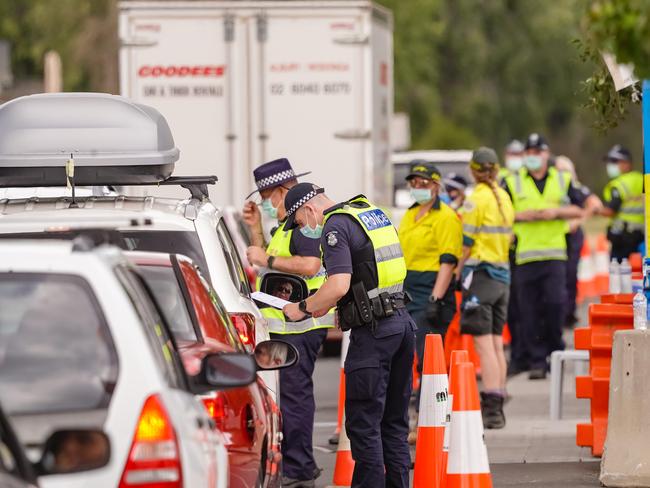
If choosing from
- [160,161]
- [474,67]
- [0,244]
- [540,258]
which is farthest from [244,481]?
[474,67]

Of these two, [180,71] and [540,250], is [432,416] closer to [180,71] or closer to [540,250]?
[540,250]

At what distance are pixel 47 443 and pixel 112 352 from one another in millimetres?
530

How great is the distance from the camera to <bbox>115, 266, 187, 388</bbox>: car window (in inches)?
223

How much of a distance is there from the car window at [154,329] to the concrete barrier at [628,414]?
4099 millimetres

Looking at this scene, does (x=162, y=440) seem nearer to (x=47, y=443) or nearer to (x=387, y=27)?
(x=47, y=443)

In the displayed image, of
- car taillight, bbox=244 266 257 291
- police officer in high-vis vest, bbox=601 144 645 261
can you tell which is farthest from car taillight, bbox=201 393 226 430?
police officer in high-vis vest, bbox=601 144 645 261

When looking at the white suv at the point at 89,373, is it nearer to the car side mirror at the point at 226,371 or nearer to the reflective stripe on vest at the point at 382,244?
the car side mirror at the point at 226,371

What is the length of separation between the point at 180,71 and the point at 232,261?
318 inches

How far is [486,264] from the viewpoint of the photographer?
13.4 m

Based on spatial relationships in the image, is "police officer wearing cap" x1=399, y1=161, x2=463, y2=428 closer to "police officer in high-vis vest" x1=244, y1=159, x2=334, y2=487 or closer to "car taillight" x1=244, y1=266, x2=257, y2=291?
"police officer in high-vis vest" x1=244, y1=159, x2=334, y2=487

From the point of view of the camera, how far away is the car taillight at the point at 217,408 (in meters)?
6.52

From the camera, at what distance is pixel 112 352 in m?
5.39

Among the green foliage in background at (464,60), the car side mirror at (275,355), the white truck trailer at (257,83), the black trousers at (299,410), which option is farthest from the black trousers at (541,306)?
the green foliage in background at (464,60)

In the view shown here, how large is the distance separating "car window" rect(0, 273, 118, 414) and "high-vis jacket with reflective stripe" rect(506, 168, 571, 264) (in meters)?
10.6
